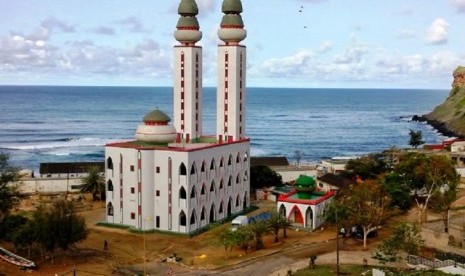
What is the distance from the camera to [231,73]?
61.0 meters

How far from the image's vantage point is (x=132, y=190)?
54.0 meters

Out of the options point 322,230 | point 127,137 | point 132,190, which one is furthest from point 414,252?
point 127,137

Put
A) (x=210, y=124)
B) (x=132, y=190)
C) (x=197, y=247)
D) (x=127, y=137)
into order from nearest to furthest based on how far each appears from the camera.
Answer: (x=197, y=247) < (x=132, y=190) < (x=127, y=137) < (x=210, y=124)

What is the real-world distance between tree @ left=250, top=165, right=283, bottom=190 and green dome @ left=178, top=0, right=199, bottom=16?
62.2ft

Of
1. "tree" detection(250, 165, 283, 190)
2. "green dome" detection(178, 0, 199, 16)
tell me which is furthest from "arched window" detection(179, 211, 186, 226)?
"green dome" detection(178, 0, 199, 16)

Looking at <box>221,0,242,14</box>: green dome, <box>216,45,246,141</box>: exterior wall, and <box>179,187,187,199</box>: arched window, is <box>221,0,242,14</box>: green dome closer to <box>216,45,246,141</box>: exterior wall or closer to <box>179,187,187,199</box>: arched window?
<box>216,45,246,141</box>: exterior wall

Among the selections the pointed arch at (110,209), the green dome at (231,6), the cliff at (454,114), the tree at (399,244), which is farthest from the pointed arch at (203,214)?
the cliff at (454,114)

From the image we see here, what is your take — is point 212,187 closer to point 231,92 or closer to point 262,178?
point 231,92

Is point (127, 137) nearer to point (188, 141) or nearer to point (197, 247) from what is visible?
point (188, 141)

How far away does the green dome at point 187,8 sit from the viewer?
60875 mm

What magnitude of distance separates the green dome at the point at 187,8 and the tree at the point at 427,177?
965 inches

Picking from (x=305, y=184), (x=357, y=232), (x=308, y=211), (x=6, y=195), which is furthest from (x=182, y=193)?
(x=357, y=232)

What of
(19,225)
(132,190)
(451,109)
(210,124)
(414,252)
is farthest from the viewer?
(210,124)

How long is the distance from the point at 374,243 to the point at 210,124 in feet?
461
